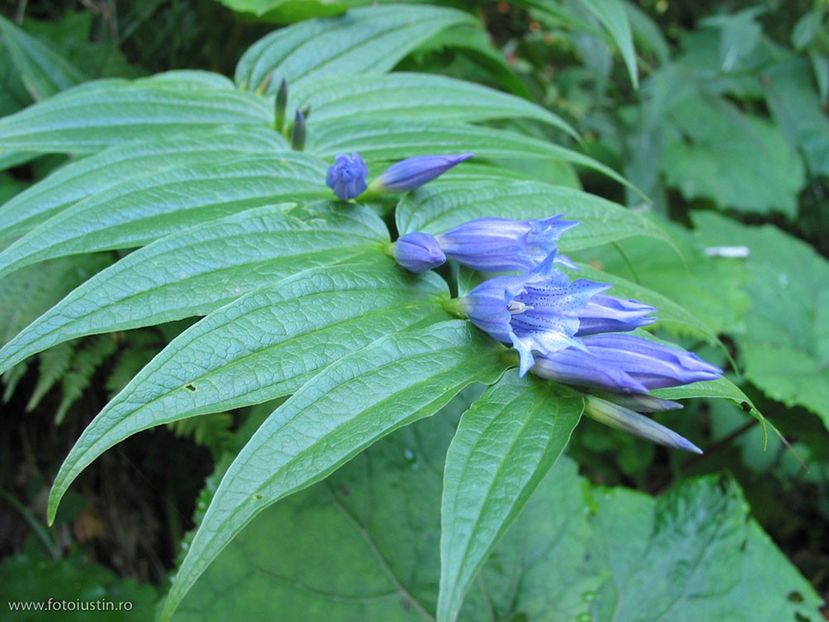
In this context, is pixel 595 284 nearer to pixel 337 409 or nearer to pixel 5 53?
pixel 337 409

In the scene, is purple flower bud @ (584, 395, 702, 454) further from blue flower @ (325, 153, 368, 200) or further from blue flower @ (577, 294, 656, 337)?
blue flower @ (325, 153, 368, 200)

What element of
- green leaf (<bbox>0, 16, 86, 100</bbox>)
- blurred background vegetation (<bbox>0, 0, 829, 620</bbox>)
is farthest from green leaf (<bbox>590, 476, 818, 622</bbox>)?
green leaf (<bbox>0, 16, 86, 100</bbox>)

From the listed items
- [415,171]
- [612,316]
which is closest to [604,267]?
[415,171]

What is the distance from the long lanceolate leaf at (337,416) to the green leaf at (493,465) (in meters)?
0.03

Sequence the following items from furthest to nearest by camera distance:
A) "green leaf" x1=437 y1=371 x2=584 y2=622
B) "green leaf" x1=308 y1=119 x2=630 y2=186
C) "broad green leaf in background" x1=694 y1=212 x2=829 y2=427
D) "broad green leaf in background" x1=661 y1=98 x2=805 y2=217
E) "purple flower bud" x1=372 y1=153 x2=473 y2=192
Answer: "broad green leaf in background" x1=661 y1=98 x2=805 y2=217, "broad green leaf in background" x1=694 y1=212 x2=829 y2=427, "green leaf" x1=308 y1=119 x2=630 y2=186, "purple flower bud" x1=372 y1=153 x2=473 y2=192, "green leaf" x1=437 y1=371 x2=584 y2=622

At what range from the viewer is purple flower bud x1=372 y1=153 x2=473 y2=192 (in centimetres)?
88

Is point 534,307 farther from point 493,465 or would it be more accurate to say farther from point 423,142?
point 423,142

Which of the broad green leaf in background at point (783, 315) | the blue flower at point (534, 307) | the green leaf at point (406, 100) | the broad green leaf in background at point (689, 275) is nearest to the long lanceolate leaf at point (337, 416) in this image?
the blue flower at point (534, 307)

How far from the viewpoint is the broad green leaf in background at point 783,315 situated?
190cm

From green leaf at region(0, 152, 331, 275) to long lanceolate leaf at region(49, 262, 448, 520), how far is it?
16cm

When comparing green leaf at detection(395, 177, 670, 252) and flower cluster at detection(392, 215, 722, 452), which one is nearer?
flower cluster at detection(392, 215, 722, 452)

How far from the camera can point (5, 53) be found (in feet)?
4.84

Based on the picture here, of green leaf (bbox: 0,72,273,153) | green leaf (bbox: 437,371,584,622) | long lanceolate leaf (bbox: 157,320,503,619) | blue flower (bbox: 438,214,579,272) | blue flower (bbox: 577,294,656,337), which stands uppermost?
green leaf (bbox: 0,72,273,153)

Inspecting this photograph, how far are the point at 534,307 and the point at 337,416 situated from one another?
243 millimetres
